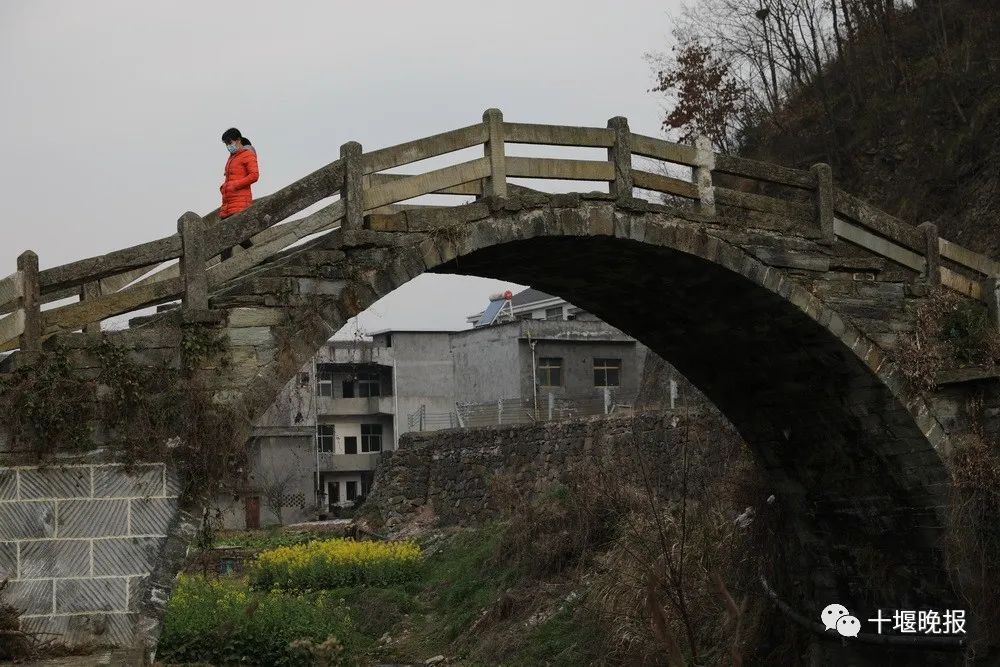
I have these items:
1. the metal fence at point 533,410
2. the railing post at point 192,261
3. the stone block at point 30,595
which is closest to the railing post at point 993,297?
the railing post at point 192,261

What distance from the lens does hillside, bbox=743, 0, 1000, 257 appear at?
58.5ft

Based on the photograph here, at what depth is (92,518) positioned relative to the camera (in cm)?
871

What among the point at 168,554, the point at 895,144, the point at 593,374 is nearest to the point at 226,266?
the point at 168,554

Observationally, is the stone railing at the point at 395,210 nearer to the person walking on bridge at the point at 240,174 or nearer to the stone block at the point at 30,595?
the person walking on bridge at the point at 240,174

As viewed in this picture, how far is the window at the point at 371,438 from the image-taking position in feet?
156

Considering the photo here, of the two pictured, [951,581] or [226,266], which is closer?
[226,266]

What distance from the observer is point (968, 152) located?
715 inches

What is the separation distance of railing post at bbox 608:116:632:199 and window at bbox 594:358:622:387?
2951 centimetres

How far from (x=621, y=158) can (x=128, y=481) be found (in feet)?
16.5

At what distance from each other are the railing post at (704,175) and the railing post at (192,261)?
472cm

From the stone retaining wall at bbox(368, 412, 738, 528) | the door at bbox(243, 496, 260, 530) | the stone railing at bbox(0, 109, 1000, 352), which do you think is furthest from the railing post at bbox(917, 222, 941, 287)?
the door at bbox(243, 496, 260, 530)

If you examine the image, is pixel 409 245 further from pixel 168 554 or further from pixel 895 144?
pixel 895 144

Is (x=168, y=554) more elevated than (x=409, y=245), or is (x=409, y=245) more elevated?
(x=409, y=245)

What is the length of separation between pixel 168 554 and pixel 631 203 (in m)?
4.90
